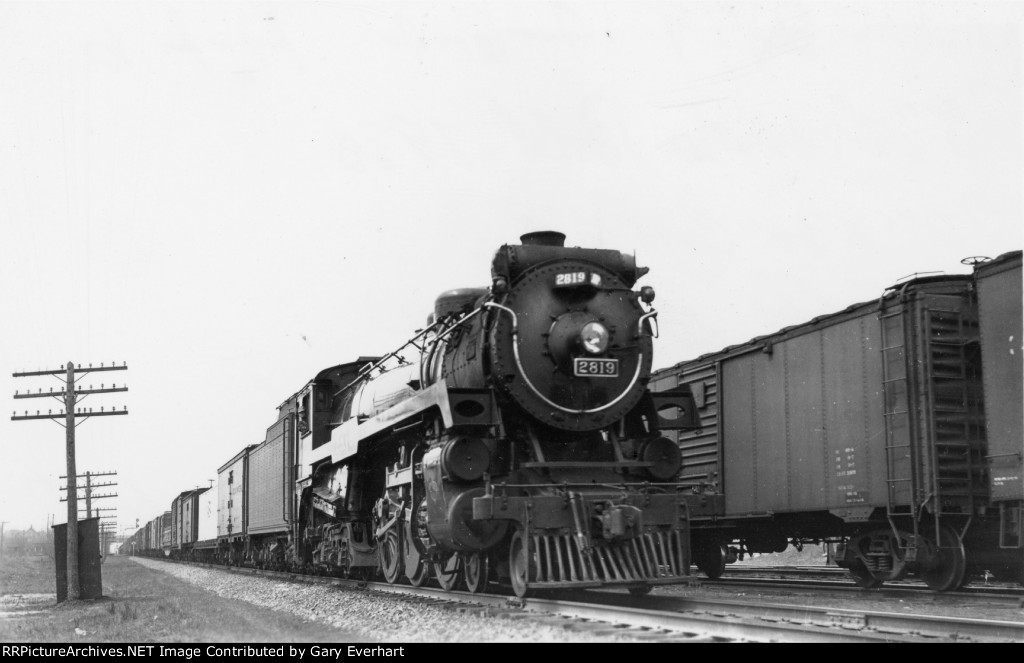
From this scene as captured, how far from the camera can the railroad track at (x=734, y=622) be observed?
6.46 m

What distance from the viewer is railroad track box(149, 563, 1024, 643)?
21.2ft

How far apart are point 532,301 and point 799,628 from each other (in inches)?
195

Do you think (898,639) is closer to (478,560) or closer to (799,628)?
(799,628)

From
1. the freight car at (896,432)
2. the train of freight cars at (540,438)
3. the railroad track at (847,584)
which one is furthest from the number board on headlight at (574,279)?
the railroad track at (847,584)

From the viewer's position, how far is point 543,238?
1132 centimetres

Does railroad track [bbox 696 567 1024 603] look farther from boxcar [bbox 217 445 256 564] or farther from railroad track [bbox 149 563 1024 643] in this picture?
boxcar [bbox 217 445 256 564]

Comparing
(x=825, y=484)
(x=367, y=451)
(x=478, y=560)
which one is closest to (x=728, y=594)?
(x=825, y=484)

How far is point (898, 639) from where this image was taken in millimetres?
6340

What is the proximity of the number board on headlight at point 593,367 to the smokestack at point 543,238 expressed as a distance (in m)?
1.50

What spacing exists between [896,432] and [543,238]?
4.50m

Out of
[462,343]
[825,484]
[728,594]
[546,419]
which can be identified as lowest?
[728,594]

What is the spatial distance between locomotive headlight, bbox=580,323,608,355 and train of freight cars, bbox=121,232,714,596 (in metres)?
0.01

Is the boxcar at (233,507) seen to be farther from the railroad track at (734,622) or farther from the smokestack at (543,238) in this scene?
the railroad track at (734,622)

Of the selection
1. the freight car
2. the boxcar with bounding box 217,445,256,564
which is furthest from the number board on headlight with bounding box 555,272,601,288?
the boxcar with bounding box 217,445,256,564
